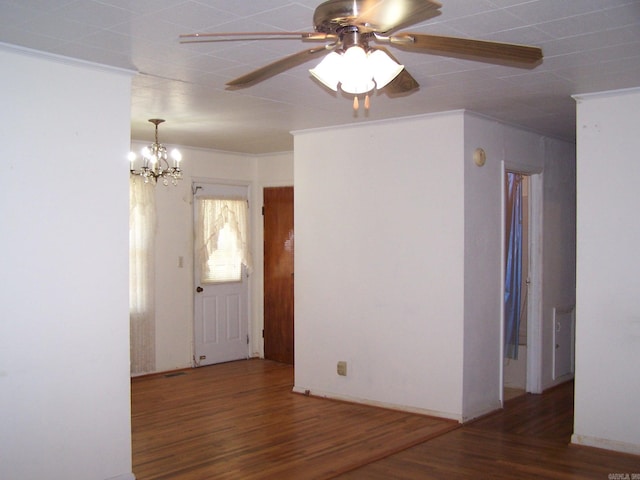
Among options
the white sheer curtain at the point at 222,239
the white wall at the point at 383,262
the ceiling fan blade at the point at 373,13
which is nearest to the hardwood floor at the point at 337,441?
the white wall at the point at 383,262

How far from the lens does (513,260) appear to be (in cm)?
668

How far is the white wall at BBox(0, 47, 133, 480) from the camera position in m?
3.43

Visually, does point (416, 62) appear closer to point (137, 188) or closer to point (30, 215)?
point (30, 215)

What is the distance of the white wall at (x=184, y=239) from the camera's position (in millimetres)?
7184

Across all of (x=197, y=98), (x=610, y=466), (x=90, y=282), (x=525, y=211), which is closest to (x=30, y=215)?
(x=90, y=282)

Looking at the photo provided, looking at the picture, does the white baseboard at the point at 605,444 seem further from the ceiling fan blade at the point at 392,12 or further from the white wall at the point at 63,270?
the ceiling fan blade at the point at 392,12

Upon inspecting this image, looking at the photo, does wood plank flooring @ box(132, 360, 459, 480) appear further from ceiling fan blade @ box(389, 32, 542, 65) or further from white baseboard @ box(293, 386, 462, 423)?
ceiling fan blade @ box(389, 32, 542, 65)

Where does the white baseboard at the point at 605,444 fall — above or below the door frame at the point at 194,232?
below

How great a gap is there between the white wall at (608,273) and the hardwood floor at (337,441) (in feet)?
0.86

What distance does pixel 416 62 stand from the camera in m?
3.76

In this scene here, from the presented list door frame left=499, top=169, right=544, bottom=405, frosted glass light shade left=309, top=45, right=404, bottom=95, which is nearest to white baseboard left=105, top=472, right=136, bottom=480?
frosted glass light shade left=309, top=45, right=404, bottom=95

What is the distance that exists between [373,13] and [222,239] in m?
5.98

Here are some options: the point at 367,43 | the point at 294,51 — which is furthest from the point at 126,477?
the point at 367,43

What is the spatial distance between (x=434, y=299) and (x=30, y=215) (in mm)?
3194
